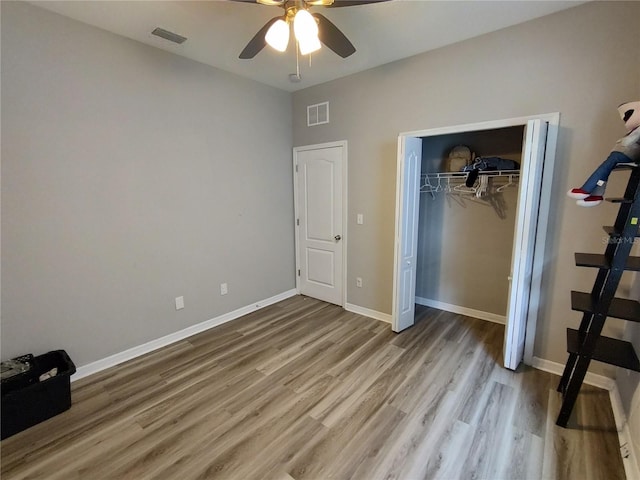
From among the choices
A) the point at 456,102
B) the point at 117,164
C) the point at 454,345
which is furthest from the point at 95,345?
the point at 456,102

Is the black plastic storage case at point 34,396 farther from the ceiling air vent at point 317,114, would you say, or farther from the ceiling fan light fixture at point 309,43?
the ceiling air vent at point 317,114

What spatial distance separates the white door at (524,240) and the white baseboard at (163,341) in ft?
9.01

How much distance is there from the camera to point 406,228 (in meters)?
3.08

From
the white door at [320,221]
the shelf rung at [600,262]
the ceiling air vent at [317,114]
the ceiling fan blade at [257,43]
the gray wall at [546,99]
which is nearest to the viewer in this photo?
the shelf rung at [600,262]

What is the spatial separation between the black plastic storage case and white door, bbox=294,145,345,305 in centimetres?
269

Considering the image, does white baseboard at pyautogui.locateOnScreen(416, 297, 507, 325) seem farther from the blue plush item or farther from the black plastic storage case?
the black plastic storage case

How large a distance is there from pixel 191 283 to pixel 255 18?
8.21ft

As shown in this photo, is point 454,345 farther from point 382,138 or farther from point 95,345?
point 95,345

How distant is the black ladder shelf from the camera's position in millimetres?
1685

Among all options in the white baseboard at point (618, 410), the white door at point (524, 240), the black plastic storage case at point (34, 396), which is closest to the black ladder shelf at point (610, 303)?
the white baseboard at point (618, 410)

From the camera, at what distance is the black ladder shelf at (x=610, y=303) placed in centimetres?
168

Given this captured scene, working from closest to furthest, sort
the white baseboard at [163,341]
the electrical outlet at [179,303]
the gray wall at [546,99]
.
→ the gray wall at [546,99], the white baseboard at [163,341], the electrical outlet at [179,303]

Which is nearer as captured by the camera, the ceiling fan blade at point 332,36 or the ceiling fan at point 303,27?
the ceiling fan at point 303,27

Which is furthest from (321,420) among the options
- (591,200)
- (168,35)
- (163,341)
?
(168,35)
